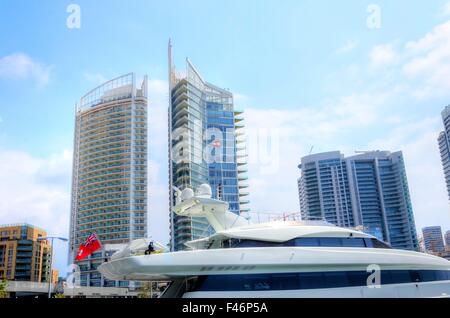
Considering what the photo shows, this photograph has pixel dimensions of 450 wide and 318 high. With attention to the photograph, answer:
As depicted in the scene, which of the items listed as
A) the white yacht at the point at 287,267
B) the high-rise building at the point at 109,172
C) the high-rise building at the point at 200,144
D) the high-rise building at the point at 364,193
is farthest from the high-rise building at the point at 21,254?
the white yacht at the point at 287,267

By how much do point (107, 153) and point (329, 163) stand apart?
176 ft

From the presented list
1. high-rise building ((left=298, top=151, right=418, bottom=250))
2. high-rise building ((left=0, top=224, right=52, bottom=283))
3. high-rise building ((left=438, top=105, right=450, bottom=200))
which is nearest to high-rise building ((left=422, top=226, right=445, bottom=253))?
high-rise building ((left=298, top=151, right=418, bottom=250))

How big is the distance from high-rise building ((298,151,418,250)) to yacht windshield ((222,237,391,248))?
266ft

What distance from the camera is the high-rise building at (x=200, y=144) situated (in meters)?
70.1

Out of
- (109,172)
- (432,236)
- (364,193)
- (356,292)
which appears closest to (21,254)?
(109,172)

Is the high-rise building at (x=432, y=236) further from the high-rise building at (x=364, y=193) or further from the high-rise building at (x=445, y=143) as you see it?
the high-rise building at (x=445, y=143)

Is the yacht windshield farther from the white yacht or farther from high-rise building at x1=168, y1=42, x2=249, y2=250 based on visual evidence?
high-rise building at x1=168, y1=42, x2=249, y2=250

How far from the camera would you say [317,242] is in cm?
1282

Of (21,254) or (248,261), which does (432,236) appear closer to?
(21,254)

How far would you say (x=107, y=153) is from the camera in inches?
3356

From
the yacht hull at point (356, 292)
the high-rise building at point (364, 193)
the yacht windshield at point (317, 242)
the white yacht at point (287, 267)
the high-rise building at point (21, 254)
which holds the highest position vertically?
the high-rise building at point (364, 193)

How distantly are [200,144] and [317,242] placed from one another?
209 feet
